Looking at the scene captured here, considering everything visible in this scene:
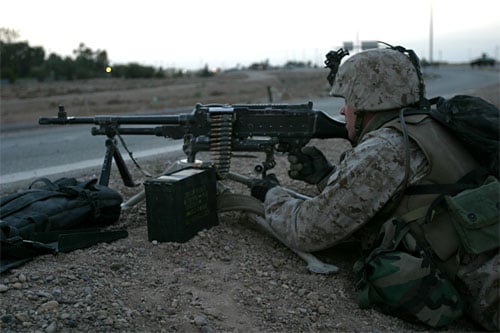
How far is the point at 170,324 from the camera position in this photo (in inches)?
106

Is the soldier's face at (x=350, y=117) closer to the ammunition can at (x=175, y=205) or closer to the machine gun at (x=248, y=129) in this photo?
the machine gun at (x=248, y=129)

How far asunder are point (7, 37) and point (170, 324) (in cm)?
4746

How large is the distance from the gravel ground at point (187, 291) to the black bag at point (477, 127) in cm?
88

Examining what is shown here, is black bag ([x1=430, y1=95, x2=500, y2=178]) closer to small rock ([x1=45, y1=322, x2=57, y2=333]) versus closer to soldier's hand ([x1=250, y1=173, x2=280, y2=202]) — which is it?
Result: soldier's hand ([x1=250, y1=173, x2=280, y2=202])

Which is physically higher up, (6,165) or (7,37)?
(7,37)

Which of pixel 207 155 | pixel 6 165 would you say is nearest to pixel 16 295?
pixel 207 155

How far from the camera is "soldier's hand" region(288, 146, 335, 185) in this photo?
4.25 m

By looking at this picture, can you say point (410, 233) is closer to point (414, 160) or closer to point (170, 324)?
point (414, 160)

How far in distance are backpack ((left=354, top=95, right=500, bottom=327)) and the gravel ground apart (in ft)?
0.49

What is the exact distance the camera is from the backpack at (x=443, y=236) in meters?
2.79

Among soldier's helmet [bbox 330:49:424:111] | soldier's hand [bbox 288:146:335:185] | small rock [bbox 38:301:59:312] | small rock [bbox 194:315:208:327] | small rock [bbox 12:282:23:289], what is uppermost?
soldier's helmet [bbox 330:49:424:111]

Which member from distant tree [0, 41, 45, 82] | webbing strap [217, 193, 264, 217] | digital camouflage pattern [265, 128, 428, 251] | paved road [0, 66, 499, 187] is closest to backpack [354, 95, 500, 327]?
digital camouflage pattern [265, 128, 428, 251]

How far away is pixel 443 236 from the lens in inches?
115

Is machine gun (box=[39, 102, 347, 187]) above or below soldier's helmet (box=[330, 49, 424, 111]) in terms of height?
below
